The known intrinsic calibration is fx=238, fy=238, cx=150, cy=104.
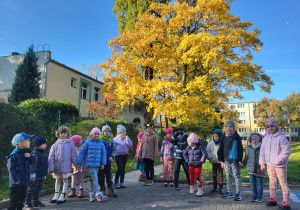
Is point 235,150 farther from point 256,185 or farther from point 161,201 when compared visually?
point 161,201

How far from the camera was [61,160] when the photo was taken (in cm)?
569

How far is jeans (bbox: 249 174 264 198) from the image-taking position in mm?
5617

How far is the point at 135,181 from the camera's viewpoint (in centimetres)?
860

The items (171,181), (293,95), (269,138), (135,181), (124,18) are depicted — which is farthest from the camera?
(293,95)

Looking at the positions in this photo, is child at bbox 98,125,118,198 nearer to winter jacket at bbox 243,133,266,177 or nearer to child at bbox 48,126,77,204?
child at bbox 48,126,77,204

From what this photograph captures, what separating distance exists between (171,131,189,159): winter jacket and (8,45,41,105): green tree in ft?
50.7

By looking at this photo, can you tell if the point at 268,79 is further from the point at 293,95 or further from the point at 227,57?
the point at 293,95

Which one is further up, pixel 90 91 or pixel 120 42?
pixel 120 42

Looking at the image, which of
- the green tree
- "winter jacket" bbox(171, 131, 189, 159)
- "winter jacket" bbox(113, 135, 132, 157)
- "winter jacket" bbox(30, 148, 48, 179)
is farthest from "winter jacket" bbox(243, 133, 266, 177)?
the green tree

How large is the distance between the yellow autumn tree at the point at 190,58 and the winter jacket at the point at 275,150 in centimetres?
916

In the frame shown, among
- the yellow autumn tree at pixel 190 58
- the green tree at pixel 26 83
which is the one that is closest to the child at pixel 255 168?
the yellow autumn tree at pixel 190 58

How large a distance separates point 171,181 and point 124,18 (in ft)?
59.3

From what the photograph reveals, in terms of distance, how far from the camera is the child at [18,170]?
4445mm

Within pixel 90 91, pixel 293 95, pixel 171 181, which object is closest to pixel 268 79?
pixel 171 181
